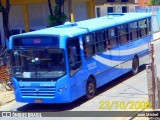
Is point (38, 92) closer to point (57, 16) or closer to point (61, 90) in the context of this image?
point (61, 90)

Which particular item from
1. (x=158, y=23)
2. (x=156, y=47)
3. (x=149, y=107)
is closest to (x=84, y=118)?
(x=149, y=107)

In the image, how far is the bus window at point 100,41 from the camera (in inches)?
695

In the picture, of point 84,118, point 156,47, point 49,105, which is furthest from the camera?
point 156,47

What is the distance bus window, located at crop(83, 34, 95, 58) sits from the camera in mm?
16531

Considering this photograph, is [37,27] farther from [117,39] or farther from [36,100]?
[36,100]

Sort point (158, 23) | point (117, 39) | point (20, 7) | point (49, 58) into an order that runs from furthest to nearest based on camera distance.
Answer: point (158, 23) < point (20, 7) < point (117, 39) < point (49, 58)

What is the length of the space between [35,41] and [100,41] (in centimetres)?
340

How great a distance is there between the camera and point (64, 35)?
15.1 metres

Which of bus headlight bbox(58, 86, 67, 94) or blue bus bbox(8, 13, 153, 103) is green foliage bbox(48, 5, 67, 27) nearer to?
blue bus bbox(8, 13, 153, 103)

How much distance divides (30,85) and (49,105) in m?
1.47

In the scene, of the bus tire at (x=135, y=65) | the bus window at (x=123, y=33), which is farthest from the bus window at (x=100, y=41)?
the bus tire at (x=135, y=65)

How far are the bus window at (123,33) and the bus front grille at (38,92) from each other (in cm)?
597

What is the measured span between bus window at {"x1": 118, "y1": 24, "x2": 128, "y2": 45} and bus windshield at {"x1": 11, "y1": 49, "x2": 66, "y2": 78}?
5594 mm

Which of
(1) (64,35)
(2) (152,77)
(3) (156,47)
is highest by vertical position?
(1) (64,35)
